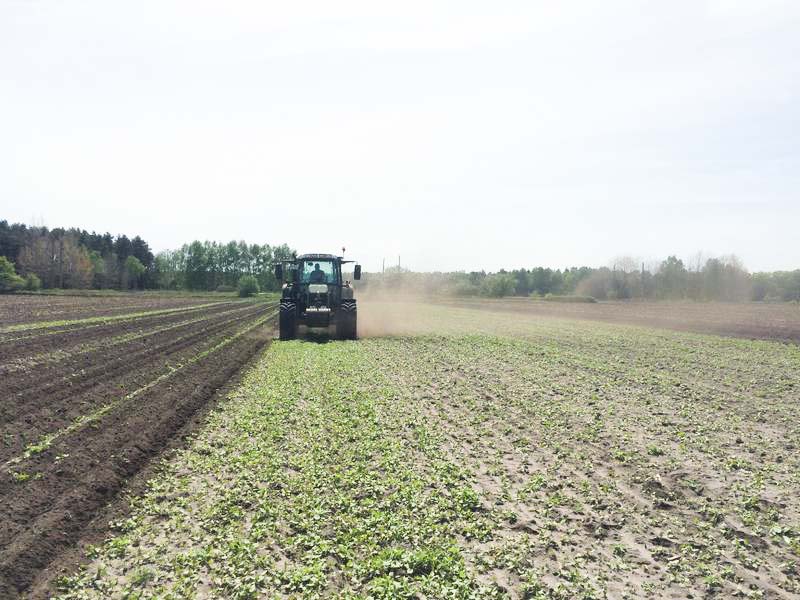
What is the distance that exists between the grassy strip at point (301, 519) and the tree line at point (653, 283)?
7720 centimetres

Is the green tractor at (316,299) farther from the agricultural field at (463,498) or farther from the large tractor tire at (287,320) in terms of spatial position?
the agricultural field at (463,498)

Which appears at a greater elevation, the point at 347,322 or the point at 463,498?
the point at 347,322

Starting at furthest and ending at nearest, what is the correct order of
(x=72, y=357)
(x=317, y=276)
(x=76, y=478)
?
(x=317, y=276) < (x=72, y=357) < (x=76, y=478)

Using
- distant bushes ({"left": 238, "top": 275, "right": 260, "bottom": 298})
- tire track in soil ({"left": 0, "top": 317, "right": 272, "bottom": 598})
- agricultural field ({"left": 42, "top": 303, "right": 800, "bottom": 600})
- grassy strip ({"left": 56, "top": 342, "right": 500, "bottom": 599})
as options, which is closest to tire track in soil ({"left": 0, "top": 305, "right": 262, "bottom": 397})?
tire track in soil ({"left": 0, "top": 317, "right": 272, "bottom": 598})

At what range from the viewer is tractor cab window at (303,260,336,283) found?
27.1 meters

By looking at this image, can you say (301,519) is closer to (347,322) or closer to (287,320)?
(347,322)

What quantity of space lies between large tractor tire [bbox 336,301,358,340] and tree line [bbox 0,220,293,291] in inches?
2712

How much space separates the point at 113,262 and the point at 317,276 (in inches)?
3882

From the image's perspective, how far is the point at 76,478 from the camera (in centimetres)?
788

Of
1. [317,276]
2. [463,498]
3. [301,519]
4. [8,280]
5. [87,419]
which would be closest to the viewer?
[301,519]

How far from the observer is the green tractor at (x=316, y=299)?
85.7ft

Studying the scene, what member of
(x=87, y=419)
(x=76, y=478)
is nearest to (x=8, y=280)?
(x=87, y=419)

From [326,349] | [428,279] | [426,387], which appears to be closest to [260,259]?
[428,279]

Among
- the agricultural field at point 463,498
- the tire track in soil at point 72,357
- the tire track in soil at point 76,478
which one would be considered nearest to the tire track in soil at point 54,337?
the tire track in soil at point 72,357
